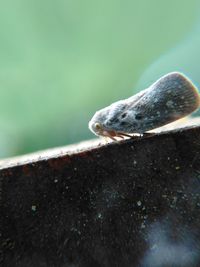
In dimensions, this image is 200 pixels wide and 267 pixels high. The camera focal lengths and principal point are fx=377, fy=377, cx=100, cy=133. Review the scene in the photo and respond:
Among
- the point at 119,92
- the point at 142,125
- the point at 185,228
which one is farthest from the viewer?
the point at 119,92

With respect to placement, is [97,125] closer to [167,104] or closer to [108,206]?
[167,104]

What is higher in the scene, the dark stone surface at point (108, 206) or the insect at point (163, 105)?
the insect at point (163, 105)

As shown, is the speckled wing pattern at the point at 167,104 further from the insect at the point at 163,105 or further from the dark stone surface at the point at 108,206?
the dark stone surface at the point at 108,206

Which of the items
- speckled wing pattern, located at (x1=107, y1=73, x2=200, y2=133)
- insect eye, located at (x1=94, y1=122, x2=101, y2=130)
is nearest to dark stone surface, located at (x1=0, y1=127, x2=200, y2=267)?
speckled wing pattern, located at (x1=107, y1=73, x2=200, y2=133)

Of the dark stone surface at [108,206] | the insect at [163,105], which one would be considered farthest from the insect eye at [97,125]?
the dark stone surface at [108,206]

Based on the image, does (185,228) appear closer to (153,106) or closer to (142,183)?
(142,183)

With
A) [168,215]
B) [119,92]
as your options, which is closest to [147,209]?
[168,215]

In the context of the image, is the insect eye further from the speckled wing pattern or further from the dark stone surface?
the dark stone surface

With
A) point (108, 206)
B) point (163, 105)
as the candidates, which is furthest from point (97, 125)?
point (108, 206)
